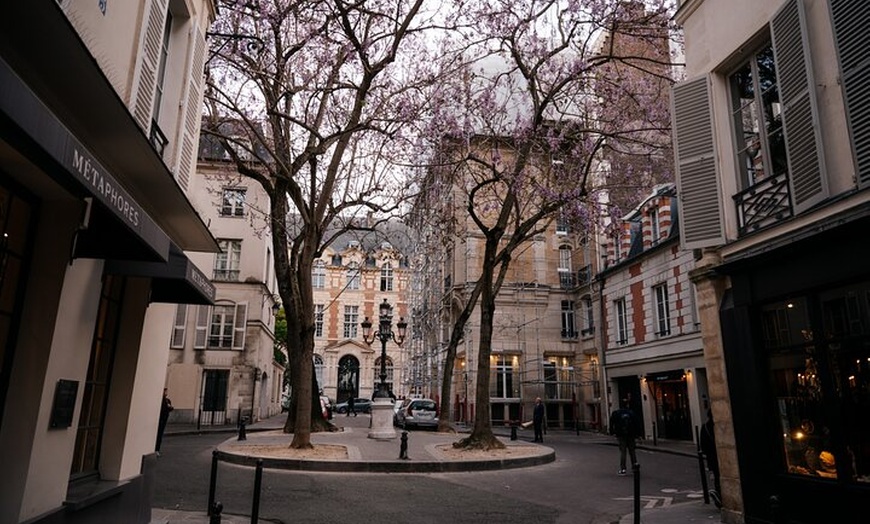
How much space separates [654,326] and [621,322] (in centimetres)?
318

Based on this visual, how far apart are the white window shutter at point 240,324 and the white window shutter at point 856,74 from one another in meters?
28.2

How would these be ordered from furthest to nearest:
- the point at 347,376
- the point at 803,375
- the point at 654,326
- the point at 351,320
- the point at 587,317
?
1. the point at 351,320
2. the point at 347,376
3. the point at 587,317
4. the point at 654,326
5. the point at 803,375

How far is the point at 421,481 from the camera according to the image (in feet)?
38.6

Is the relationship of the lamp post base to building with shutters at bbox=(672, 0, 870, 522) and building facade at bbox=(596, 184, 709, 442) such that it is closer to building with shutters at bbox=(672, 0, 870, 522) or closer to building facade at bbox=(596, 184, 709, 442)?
building facade at bbox=(596, 184, 709, 442)

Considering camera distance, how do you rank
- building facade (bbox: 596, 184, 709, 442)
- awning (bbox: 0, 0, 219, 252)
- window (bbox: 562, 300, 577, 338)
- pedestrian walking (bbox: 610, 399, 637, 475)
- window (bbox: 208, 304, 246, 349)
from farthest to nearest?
window (bbox: 562, 300, 577, 338) → window (bbox: 208, 304, 246, 349) → building facade (bbox: 596, 184, 709, 442) → pedestrian walking (bbox: 610, 399, 637, 475) → awning (bbox: 0, 0, 219, 252)

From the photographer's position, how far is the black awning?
5.77 m

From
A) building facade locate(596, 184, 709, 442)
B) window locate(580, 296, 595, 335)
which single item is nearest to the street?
building facade locate(596, 184, 709, 442)

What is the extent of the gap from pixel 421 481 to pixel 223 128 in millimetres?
17469

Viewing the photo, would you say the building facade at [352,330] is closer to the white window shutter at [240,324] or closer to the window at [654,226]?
the white window shutter at [240,324]

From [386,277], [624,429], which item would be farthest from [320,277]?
[624,429]

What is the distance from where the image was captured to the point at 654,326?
23.1m

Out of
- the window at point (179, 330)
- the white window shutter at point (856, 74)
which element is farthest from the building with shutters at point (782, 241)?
the window at point (179, 330)

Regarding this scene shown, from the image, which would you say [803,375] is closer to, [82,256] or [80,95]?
[82,256]

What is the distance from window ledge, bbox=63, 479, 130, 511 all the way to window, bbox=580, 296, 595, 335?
26.8 metres
